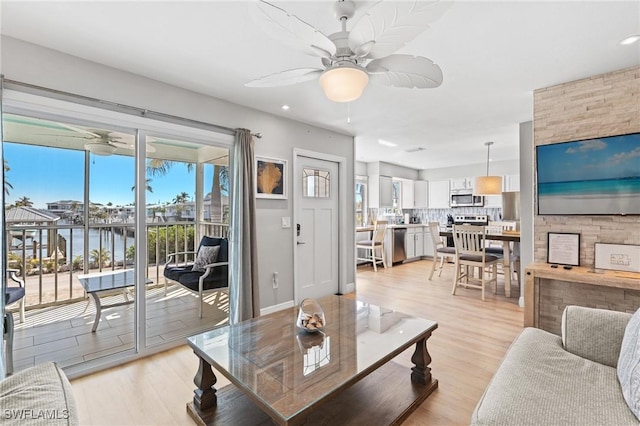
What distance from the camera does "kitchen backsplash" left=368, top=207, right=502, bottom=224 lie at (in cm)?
732

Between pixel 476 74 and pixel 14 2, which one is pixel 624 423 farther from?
pixel 14 2

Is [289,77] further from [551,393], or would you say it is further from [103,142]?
[551,393]

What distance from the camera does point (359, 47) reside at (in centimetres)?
151

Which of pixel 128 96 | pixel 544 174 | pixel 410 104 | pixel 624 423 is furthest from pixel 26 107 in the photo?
pixel 544 174

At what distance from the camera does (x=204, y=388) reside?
1.84 metres

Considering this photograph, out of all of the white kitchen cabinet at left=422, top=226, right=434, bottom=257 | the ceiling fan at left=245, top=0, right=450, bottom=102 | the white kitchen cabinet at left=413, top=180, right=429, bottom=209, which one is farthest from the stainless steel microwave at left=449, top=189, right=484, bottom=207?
the ceiling fan at left=245, top=0, right=450, bottom=102

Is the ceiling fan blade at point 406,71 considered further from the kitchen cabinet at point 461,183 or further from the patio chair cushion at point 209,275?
the kitchen cabinet at point 461,183

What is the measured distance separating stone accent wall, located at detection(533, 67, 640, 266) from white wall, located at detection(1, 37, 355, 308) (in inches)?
93.1

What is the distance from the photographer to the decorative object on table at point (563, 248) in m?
2.72

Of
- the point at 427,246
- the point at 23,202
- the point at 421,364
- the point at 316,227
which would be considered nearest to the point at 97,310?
the point at 23,202

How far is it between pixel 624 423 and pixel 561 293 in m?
1.98

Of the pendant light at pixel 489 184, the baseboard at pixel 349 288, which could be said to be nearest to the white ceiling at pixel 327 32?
the pendant light at pixel 489 184

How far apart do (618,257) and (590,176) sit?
2.29 ft

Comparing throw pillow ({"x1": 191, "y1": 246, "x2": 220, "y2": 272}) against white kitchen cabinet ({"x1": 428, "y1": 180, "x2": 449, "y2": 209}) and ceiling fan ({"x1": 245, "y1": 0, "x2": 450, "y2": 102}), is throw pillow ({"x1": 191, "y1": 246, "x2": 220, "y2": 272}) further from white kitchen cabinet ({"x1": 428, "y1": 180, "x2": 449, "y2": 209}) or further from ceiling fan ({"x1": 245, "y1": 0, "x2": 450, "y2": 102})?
white kitchen cabinet ({"x1": 428, "y1": 180, "x2": 449, "y2": 209})
